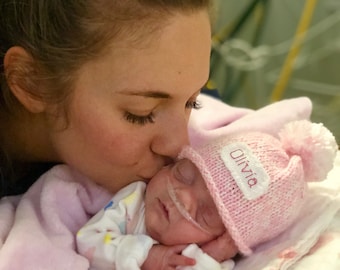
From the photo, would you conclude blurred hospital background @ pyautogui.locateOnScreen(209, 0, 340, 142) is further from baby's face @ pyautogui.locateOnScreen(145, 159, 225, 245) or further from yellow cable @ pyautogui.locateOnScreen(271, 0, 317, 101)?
baby's face @ pyautogui.locateOnScreen(145, 159, 225, 245)

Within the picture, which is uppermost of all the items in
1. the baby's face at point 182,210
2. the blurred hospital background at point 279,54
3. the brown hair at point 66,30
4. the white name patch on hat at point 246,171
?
the brown hair at point 66,30

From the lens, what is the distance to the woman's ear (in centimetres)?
104

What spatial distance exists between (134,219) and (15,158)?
0.96ft

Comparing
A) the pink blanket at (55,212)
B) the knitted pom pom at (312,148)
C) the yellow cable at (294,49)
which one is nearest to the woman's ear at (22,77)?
the pink blanket at (55,212)

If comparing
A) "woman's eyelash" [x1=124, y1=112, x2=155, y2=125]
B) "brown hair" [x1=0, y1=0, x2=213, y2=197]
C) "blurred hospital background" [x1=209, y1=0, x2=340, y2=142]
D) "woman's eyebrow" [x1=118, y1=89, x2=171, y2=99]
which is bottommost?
"blurred hospital background" [x1=209, y1=0, x2=340, y2=142]

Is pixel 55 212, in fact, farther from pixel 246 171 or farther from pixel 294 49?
pixel 294 49

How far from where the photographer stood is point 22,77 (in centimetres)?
105

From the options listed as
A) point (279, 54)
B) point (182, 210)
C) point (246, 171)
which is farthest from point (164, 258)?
point (279, 54)

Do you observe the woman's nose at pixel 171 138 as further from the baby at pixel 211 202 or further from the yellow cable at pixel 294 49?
the yellow cable at pixel 294 49

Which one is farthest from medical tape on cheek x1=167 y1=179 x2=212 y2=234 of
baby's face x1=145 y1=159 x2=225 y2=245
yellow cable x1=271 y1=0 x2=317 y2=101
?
yellow cable x1=271 y1=0 x2=317 y2=101

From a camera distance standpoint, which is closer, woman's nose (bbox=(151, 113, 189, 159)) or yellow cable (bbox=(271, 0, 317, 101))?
woman's nose (bbox=(151, 113, 189, 159))

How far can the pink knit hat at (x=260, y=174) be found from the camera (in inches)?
39.4

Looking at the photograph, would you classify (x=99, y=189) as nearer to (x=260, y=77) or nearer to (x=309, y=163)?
(x=309, y=163)

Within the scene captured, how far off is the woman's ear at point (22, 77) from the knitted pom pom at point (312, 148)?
16.1 inches
